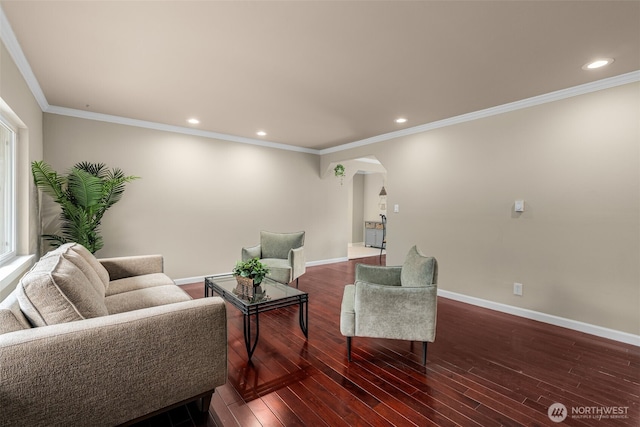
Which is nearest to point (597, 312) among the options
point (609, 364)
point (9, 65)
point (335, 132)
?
point (609, 364)

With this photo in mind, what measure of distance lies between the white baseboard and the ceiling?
95.5 inches

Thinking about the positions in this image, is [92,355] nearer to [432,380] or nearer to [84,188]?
[432,380]

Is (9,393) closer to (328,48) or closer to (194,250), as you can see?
(328,48)

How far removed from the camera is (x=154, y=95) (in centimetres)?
325

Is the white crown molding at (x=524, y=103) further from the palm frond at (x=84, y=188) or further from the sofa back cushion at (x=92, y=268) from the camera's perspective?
the sofa back cushion at (x=92, y=268)

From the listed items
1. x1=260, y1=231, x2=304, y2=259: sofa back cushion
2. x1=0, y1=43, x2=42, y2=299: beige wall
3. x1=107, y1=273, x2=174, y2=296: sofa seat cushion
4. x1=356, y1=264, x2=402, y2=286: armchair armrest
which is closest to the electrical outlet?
x1=356, y1=264, x2=402, y2=286: armchair armrest

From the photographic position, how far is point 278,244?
15.2 feet

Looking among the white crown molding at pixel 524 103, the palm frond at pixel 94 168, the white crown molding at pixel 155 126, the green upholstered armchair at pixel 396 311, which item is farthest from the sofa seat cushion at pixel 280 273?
the white crown molding at pixel 524 103

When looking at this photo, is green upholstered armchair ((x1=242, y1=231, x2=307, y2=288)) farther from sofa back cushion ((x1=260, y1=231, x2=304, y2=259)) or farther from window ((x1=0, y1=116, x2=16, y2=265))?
window ((x1=0, y1=116, x2=16, y2=265))

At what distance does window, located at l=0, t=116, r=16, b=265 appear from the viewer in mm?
2643

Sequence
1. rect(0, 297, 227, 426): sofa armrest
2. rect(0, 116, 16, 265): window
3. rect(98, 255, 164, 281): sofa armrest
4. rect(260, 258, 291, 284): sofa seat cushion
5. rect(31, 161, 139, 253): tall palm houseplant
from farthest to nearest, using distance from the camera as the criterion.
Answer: rect(260, 258, 291, 284): sofa seat cushion, rect(31, 161, 139, 253): tall palm houseplant, rect(98, 255, 164, 281): sofa armrest, rect(0, 116, 16, 265): window, rect(0, 297, 227, 426): sofa armrest

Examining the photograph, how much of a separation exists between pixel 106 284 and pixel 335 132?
3641mm

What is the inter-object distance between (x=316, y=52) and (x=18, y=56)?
2393 millimetres

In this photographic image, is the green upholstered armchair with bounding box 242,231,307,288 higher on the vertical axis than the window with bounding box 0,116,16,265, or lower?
lower
